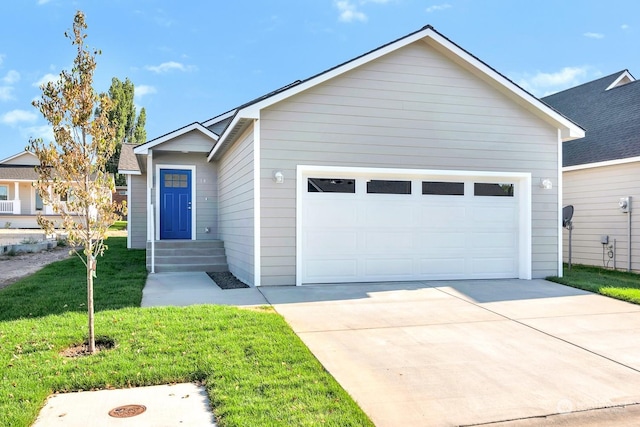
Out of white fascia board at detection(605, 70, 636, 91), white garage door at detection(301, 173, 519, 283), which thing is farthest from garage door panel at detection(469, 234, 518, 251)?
white fascia board at detection(605, 70, 636, 91)

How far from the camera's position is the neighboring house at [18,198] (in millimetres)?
27688

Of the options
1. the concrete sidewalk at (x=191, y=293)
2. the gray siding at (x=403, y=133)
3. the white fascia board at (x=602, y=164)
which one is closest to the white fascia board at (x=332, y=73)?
the gray siding at (x=403, y=133)

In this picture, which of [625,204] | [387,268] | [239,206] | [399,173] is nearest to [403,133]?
[399,173]

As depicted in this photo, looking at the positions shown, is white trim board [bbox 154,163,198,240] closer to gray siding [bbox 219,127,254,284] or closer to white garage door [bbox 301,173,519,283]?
gray siding [bbox 219,127,254,284]

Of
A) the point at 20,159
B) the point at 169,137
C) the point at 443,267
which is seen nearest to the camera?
the point at 443,267

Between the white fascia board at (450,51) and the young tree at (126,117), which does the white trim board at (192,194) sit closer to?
the white fascia board at (450,51)

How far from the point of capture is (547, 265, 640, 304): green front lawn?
24.9 feet

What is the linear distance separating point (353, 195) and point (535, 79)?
17924mm

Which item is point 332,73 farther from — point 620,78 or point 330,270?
point 620,78

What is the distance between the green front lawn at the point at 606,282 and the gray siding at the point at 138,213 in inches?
486

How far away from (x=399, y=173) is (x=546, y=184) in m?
3.25

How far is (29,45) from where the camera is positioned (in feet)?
53.3

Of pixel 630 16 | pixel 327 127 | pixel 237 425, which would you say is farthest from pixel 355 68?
pixel 630 16

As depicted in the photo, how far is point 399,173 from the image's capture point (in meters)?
8.78
